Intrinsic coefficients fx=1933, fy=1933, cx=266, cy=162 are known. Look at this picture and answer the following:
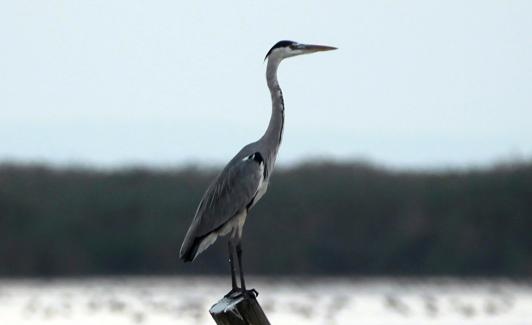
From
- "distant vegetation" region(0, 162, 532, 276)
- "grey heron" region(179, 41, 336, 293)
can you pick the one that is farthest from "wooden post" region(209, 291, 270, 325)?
"distant vegetation" region(0, 162, 532, 276)

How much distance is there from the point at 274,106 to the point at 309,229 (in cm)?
1376

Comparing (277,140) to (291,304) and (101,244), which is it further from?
(101,244)

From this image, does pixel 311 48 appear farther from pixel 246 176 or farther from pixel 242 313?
pixel 242 313

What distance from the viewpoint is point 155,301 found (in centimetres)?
2036

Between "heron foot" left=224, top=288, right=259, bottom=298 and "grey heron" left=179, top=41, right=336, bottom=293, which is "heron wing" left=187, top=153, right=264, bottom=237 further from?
"heron foot" left=224, top=288, right=259, bottom=298

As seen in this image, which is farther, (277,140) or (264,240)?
(264,240)

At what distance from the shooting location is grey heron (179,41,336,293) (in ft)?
37.7

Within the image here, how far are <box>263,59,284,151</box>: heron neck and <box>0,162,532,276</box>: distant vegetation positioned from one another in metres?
12.6

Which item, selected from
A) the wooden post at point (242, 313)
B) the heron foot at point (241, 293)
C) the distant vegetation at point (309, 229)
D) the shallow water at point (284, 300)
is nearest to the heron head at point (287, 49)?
the heron foot at point (241, 293)

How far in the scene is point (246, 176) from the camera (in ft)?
37.7

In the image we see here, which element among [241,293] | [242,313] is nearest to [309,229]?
[241,293]

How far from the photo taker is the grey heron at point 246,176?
452 inches

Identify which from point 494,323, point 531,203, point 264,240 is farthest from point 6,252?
point 494,323

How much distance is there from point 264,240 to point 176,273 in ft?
3.95
